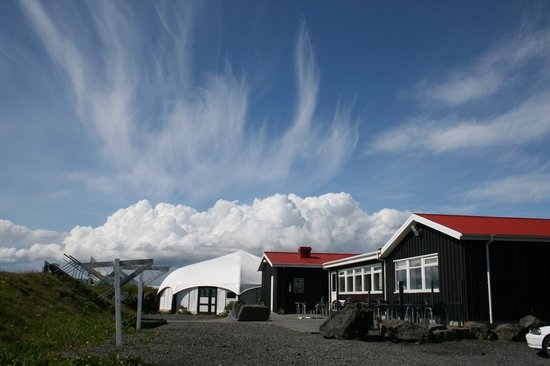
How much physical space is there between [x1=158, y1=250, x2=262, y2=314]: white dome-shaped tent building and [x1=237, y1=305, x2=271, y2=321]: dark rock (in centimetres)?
1503

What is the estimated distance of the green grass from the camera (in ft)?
30.0

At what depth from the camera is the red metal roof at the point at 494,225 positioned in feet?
54.3

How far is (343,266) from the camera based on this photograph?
28.0m

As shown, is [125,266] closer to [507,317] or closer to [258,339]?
[258,339]

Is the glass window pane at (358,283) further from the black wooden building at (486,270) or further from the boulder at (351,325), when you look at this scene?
the boulder at (351,325)

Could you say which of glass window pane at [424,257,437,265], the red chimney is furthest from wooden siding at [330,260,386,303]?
the red chimney

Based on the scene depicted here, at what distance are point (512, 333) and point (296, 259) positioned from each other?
20.0 meters

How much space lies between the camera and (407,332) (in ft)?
45.3

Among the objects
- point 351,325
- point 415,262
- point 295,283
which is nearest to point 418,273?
point 415,262

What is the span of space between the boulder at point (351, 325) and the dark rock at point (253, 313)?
10372mm

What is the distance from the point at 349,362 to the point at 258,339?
484 cm

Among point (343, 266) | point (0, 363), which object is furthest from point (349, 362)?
point (343, 266)

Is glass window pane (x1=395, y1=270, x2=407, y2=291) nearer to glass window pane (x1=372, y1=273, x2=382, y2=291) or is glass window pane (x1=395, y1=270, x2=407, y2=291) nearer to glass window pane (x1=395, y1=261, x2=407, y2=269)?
glass window pane (x1=395, y1=261, x2=407, y2=269)

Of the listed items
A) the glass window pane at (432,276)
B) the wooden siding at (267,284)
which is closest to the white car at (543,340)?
the glass window pane at (432,276)
